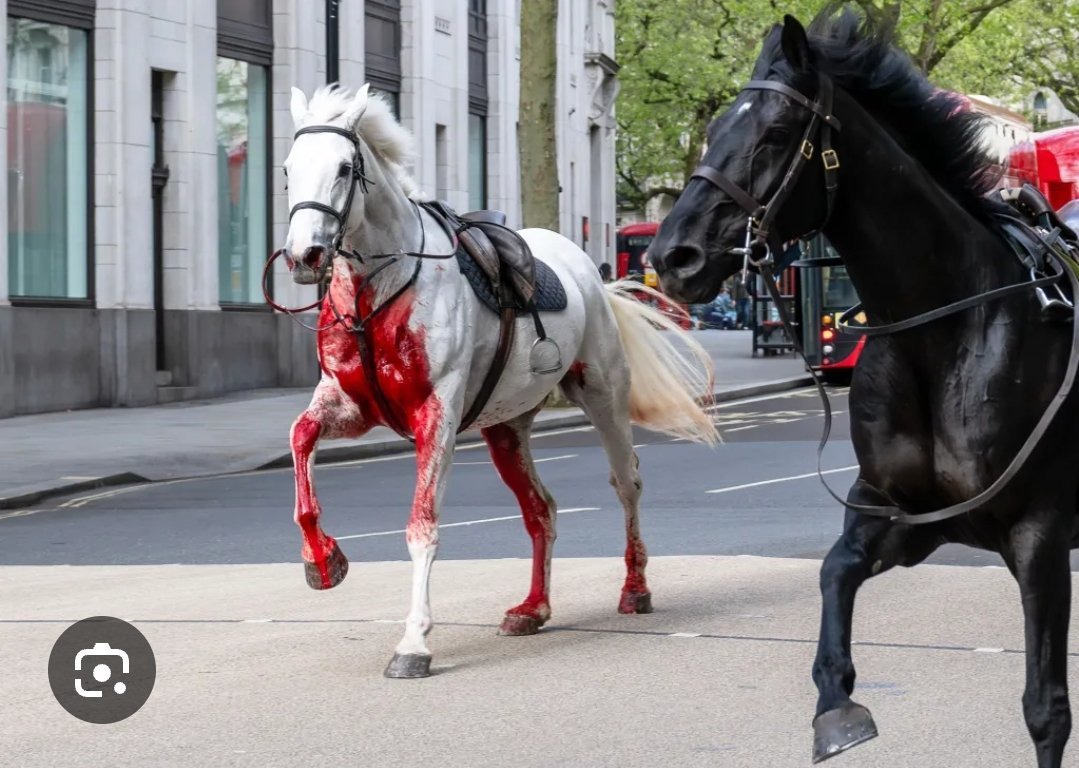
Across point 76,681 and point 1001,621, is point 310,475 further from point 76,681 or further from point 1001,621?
point 1001,621

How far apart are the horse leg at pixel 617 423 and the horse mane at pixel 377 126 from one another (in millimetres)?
1353

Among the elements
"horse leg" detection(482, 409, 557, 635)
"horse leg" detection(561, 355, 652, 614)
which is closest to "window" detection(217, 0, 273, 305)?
"horse leg" detection(561, 355, 652, 614)

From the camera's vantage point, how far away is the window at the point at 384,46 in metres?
33.2

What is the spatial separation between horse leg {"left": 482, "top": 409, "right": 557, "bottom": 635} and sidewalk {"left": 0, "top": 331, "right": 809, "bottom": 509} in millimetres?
→ 7820

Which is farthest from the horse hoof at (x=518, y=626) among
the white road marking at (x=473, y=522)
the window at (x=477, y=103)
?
the window at (x=477, y=103)

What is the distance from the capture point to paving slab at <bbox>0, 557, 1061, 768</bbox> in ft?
19.3

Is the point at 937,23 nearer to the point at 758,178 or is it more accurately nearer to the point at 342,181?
the point at 342,181

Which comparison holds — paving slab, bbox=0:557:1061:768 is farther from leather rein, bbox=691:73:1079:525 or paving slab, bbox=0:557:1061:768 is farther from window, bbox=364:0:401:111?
window, bbox=364:0:401:111

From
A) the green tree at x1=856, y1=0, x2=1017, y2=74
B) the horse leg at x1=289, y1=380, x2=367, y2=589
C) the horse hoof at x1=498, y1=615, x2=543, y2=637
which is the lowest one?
the horse hoof at x1=498, y1=615, x2=543, y2=637

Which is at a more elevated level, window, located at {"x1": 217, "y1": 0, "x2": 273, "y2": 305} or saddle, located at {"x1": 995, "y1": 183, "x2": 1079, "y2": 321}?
window, located at {"x1": 217, "y1": 0, "x2": 273, "y2": 305}

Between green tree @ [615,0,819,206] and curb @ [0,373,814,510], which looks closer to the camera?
curb @ [0,373,814,510]

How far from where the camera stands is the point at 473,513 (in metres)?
13.7

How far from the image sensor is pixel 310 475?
7562 millimetres

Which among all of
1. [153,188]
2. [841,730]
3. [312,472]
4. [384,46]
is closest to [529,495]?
[312,472]
